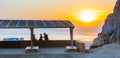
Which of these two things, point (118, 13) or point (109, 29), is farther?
point (109, 29)

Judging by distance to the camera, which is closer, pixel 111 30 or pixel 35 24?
pixel 35 24

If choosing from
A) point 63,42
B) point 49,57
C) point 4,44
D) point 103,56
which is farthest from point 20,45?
point 103,56

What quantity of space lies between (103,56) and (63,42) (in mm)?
10844

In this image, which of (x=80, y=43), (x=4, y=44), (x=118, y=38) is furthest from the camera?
(x=118, y=38)

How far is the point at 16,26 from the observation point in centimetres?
3288

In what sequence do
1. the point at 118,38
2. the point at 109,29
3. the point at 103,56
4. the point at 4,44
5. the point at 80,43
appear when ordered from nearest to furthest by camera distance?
the point at 103,56, the point at 80,43, the point at 4,44, the point at 118,38, the point at 109,29

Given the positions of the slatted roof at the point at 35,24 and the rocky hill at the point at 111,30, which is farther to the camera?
the rocky hill at the point at 111,30

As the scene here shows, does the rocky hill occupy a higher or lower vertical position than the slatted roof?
lower

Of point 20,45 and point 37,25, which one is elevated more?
point 37,25

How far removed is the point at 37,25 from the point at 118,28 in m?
14.8

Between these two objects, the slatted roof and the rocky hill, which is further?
the rocky hill

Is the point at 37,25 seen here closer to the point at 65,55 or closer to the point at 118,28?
the point at 65,55

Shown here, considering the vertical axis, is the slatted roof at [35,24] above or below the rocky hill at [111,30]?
above

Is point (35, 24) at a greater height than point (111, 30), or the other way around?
point (35, 24)
